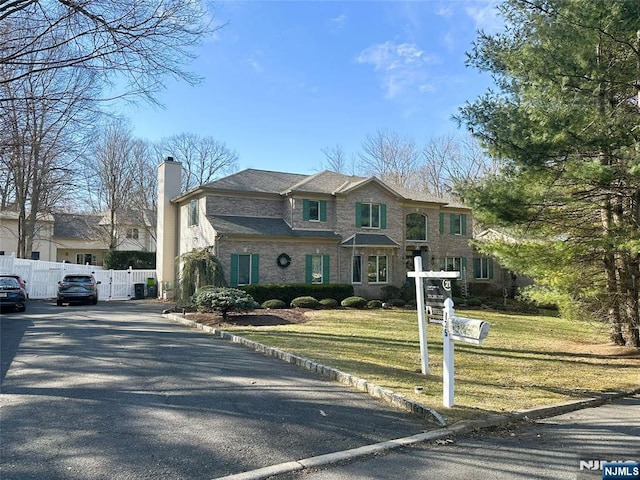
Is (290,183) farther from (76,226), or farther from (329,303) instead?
(76,226)

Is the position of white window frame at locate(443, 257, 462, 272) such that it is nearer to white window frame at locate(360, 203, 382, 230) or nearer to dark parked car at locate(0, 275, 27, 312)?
white window frame at locate(360, 203, 382, 230)

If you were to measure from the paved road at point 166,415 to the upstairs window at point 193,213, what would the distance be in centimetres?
1525

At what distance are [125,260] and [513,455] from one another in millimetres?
34178

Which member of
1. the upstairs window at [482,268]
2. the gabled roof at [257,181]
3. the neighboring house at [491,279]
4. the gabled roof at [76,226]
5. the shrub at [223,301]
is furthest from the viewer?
the gabled roof at [76,226]

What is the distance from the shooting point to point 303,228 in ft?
80.6

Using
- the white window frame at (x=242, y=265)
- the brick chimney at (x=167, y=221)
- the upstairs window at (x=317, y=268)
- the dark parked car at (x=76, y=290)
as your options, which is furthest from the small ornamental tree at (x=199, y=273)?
the brick chimney at (x=167, y=221)

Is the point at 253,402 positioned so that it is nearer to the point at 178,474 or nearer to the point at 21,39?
the point at 178,474

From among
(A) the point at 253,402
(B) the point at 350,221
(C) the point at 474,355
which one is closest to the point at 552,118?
(C) the point at 474,355

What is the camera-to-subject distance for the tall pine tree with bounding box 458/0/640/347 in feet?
32.0

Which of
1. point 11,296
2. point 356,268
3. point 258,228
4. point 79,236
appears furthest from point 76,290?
point 79,236

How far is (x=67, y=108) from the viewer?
34.2 ft

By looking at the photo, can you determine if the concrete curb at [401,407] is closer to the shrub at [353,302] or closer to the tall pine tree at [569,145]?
the tall pine tree at [569,145]

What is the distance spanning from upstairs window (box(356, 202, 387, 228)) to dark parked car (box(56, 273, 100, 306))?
1418 centimetres

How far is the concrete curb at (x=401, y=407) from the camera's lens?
423 cm
